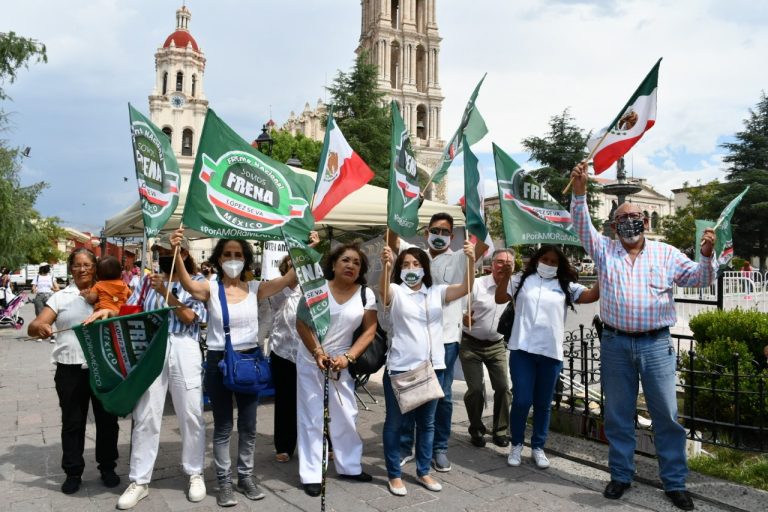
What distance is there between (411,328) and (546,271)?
4.46ft

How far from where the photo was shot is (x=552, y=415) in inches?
225

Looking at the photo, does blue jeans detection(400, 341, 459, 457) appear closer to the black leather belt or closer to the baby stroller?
the black leather belt

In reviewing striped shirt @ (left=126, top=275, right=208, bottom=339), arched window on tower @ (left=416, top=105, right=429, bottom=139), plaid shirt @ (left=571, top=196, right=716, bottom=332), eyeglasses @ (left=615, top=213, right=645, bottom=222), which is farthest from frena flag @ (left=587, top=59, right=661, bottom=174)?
arched window on tower @ (left=416, top=105, right=429, bottom=139)

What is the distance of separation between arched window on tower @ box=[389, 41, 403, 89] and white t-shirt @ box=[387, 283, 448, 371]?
6519 centimetres

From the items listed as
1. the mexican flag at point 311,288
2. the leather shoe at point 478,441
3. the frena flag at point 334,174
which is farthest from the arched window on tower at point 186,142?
the mexican flag at point 311,288

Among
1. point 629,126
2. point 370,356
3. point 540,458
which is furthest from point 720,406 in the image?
point 370,356

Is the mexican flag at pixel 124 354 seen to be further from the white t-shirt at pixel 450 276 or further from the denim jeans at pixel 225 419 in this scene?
the white t-shirt at pixel 450 276

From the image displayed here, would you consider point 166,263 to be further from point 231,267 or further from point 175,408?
point 175,408

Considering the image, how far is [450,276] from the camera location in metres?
5.09

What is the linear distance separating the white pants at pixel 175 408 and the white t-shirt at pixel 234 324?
21cm

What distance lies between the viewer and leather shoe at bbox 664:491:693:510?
3930 millimetres

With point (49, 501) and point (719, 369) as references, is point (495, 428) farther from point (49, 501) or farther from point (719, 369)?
point (49, 501)

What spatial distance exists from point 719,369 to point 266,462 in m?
4.19

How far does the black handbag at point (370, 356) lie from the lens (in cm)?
431
